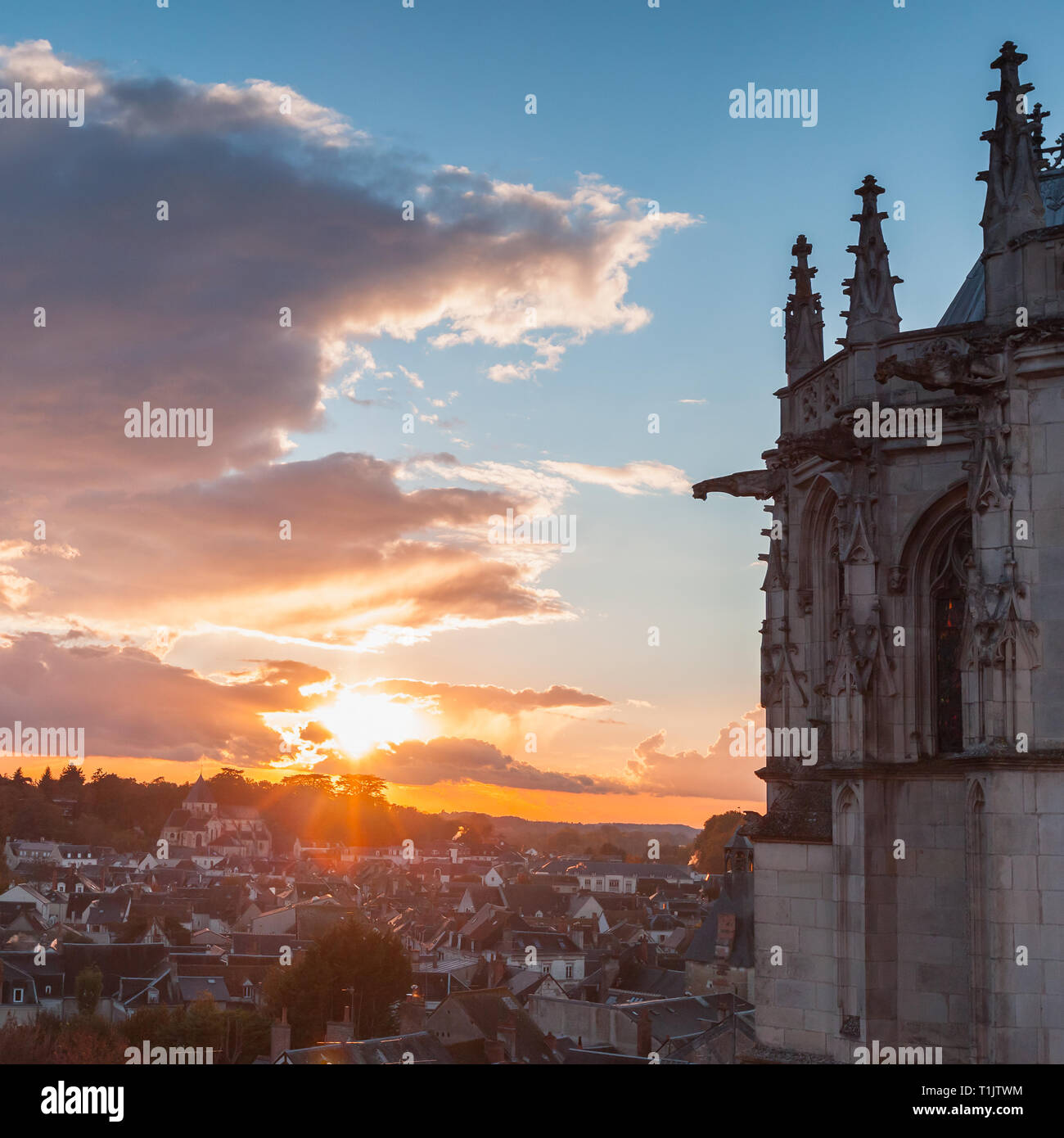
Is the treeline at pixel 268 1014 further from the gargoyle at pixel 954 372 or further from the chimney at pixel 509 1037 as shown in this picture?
the gargoyle at pixel 954 372

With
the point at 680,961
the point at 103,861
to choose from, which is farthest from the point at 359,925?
the point at 103,861

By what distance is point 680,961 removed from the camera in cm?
9381

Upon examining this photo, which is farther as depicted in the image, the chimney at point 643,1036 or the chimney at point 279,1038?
the chimney at point 643,1036

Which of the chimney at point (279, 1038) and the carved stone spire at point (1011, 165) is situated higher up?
the carved stone spire at point (1011, 165)

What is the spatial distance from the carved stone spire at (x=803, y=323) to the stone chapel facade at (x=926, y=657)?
0.05m

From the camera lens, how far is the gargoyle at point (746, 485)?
1886cm

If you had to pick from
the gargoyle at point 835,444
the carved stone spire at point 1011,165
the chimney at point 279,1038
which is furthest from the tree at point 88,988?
the carved stone spire at point 1011,165

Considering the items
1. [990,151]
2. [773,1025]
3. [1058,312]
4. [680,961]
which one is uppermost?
[990,151]

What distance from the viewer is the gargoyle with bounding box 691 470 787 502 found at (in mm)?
18859

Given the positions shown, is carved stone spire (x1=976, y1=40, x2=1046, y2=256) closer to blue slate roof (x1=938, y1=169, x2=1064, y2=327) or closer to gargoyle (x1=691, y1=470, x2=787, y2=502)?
blue slate roof (x1=938, y1=169, x2=1064, y2=327)

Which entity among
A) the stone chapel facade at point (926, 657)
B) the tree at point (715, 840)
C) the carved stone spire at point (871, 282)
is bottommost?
the tree at point (715, 840)

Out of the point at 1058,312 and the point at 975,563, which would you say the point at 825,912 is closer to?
the point at 975,563

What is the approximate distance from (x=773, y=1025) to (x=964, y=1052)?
8.41 feet

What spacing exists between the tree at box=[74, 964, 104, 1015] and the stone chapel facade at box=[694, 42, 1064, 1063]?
2516 inches
